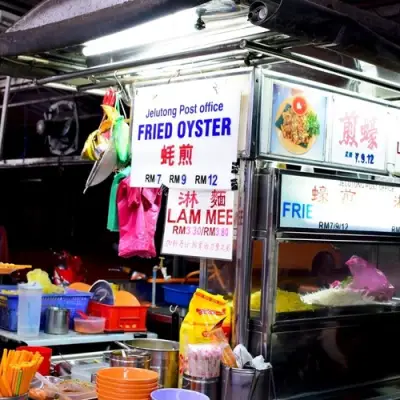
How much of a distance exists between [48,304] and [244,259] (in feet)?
6.79

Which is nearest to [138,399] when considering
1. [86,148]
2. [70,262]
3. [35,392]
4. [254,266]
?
[35,392]

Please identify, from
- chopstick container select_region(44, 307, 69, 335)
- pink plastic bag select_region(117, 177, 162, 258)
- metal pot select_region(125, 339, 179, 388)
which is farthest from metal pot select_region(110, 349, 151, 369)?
chopstick container select_region(44, 307, 69, 335)

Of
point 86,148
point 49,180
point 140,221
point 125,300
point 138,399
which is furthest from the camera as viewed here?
point 49,180

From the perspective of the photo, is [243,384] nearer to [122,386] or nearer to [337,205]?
[122,386]

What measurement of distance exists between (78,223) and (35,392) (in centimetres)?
1009

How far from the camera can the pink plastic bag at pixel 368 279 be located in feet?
14.6

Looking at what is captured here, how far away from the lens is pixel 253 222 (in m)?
3.56

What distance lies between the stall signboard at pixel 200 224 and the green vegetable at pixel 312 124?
0.69 meters

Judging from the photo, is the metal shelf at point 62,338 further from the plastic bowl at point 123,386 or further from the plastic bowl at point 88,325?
the plastic bowl at point 123,386

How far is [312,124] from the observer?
385cm

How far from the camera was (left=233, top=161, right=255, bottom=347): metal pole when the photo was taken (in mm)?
3539

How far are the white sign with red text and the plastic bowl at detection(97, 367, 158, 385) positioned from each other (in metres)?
1.85

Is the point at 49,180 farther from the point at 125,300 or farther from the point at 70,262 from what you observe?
the point at 125,300

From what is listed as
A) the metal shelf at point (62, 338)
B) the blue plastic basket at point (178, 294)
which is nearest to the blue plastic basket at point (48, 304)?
the metal shelf at point (62, 338)
